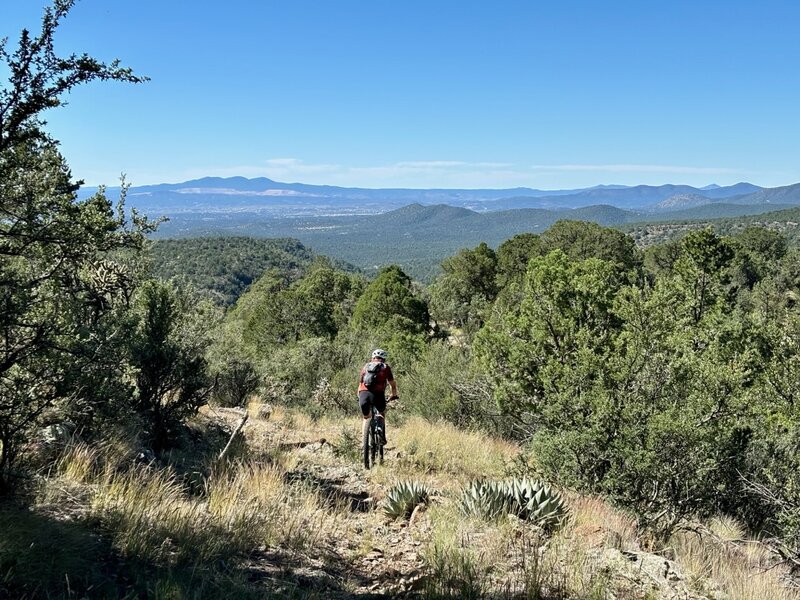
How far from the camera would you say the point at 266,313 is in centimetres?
3600

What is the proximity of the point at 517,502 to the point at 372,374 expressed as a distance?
11.0ft

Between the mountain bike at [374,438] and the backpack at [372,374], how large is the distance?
35 centimetres

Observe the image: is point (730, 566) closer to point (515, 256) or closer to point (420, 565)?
point (420, 565)

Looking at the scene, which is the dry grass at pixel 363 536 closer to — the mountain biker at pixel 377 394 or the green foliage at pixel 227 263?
the mountain biker at pixel 377 394

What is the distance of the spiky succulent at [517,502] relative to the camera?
4938 millimetres

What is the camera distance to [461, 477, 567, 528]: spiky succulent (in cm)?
494

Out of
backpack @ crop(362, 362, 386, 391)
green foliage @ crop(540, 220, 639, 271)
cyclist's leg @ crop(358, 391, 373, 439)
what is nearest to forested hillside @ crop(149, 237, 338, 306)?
green foliage @ crop(540, 220, 639, 271)

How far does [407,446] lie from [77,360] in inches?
199

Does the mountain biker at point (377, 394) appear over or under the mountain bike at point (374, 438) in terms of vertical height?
over

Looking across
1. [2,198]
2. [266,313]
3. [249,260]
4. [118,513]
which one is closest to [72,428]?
[118,513]

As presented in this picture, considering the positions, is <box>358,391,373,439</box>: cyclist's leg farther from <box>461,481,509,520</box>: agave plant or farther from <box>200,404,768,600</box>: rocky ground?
<box>461,481,509,520</box>: agave plant

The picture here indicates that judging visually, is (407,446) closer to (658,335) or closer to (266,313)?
(658,335)

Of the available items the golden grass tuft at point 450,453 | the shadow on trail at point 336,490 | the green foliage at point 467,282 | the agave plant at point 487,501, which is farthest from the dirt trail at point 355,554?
the green foliage at point 467,282

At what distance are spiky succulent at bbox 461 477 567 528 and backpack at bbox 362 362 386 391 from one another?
2.96 metres
